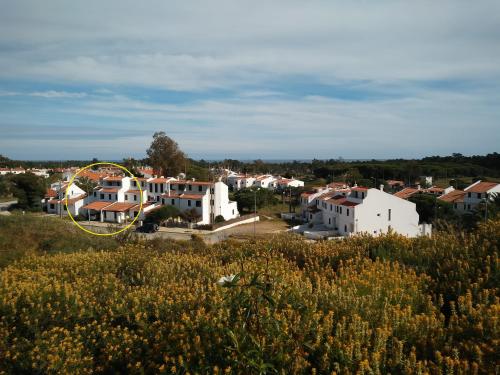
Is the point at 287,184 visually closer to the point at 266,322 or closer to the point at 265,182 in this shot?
the point at 265,182

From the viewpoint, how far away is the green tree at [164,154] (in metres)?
54.2

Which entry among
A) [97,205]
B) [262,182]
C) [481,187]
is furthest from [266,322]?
[262,182]

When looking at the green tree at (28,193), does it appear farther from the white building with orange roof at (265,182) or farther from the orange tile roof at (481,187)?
the orange tile roof at (481,187)

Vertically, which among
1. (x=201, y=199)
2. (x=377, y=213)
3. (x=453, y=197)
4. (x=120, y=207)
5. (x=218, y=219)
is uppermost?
(x=453, y=197)

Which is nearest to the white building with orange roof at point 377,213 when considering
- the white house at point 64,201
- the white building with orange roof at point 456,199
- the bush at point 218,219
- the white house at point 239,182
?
the white building with orange roof at point 456,199

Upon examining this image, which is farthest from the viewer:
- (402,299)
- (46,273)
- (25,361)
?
(46,273)

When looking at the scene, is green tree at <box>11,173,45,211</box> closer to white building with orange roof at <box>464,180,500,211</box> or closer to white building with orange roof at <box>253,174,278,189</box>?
white building with orange roof at <box>253,174,278,189</box>

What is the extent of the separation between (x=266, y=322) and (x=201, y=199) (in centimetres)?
3767

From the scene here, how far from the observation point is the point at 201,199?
4088 cm

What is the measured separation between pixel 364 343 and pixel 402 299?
1.26 meters

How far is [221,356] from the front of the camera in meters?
3.37

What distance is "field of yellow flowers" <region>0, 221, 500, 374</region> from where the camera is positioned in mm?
3207

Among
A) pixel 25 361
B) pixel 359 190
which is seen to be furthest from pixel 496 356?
pixel 359 190

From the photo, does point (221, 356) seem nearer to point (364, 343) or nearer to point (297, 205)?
point (364, 343)
